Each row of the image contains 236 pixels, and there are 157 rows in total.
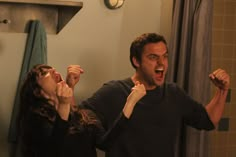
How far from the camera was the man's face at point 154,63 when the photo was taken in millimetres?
1652

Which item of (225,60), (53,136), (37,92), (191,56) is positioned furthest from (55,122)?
(225,60)

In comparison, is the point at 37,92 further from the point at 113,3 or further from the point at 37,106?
the point at 113,3

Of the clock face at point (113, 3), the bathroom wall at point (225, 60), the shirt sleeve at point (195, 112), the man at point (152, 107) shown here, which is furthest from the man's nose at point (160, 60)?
the bathroom wall at point (225, 60)

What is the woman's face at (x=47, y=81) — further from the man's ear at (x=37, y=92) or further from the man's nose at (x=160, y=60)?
the man's nose at (x=160, y=60)

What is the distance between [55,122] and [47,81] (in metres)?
0.20

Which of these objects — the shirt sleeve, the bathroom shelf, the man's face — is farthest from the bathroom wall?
the bathroom shelf

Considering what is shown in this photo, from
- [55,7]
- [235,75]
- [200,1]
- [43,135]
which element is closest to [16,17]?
[55,7]

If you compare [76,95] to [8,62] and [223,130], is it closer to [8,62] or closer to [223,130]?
[8,62]

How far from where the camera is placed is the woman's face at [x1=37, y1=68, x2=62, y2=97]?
4.91 feet

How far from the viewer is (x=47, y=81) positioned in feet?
4.96

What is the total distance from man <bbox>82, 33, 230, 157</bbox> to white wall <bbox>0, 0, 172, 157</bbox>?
0.24m

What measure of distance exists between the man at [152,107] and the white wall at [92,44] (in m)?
0.24

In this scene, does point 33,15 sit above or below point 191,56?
above

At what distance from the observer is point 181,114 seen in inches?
68.2
